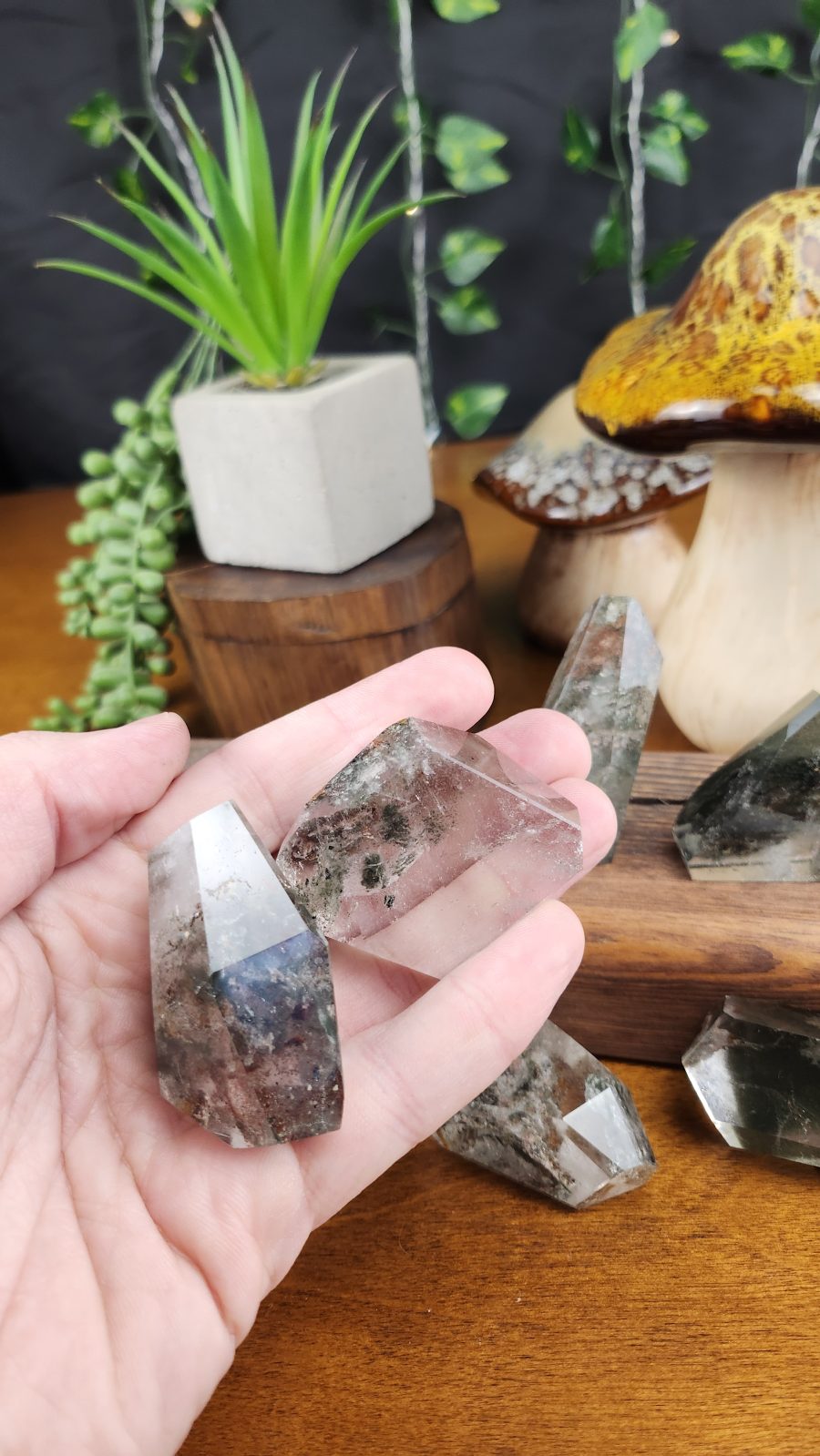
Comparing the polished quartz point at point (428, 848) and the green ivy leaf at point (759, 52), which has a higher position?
the green ivy leaf at point (759, 52)

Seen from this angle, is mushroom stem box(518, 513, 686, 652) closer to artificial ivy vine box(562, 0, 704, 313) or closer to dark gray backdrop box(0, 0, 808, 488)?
artificial ivy vine box(562, 0, 704, 313)

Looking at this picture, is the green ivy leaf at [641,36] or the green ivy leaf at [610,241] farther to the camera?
the green ivy leaf at [610,241]

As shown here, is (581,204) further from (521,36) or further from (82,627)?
(82,627)

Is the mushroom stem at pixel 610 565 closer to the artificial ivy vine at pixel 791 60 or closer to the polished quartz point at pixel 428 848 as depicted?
the polished quartz point at pixel 428 848

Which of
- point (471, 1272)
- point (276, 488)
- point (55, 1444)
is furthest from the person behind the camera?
point (276, 488)

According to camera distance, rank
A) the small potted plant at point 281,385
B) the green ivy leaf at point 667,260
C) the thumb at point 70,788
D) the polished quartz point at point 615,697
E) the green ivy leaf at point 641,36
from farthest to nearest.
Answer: the green ivy leaf at point 667,260
the green ivy leaf at point 641,36
the small potted plant at point 281,385
the polished quartz point at point 615,697
the thumb at point 70,788

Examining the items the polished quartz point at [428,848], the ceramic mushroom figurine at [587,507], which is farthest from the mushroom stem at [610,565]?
the polished quartz point at [428,848]

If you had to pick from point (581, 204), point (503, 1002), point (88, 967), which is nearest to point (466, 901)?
point (503, 1002)
